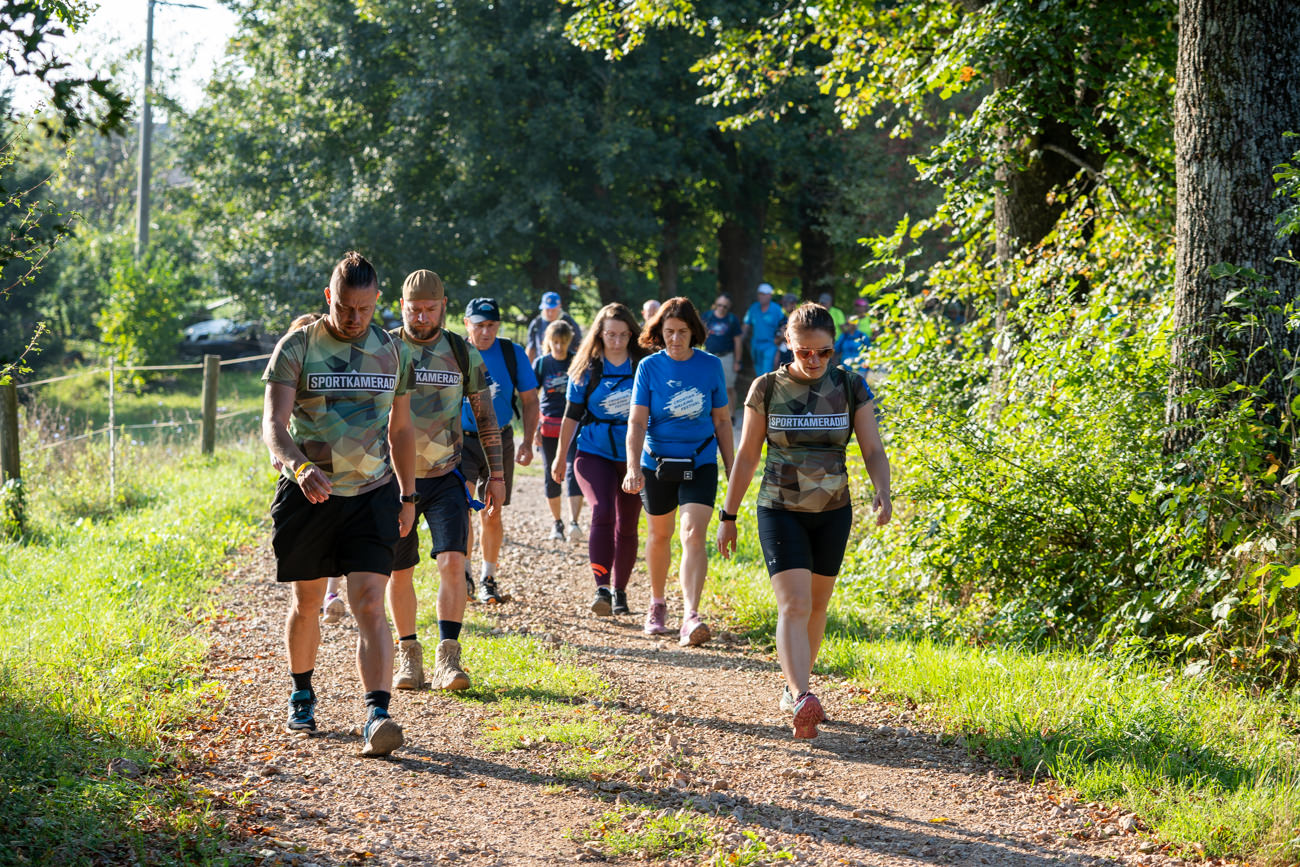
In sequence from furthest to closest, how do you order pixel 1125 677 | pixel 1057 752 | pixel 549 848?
pixel 1125 677, pixel 1057 752, pixel 549 848

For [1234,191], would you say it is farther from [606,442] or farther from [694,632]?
[606,442]

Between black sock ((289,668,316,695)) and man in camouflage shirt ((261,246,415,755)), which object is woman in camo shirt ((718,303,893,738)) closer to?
man in camouflage shirt ((261,246,415,755))

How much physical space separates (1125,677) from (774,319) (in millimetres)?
14101

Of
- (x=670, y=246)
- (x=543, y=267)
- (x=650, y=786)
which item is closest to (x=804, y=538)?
(x=650, y=786)

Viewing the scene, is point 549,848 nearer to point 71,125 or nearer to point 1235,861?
point 1235,861

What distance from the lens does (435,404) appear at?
6215 millimetres

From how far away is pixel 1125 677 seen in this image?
5863mm

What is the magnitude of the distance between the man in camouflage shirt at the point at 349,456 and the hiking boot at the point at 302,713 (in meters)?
0.46

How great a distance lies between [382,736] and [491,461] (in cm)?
189

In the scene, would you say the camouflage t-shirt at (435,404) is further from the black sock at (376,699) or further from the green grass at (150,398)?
the green grass at (150,398)

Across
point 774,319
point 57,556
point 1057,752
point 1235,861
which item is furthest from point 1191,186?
point 774,319

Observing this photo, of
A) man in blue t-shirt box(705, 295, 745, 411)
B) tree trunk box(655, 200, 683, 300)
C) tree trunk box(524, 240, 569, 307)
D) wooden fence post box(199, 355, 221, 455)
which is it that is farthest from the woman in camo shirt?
tree trunk box(655, 200, 683, 300)

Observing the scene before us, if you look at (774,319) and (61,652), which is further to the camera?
(774,319)

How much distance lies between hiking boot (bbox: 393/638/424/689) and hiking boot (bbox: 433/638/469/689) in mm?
87
